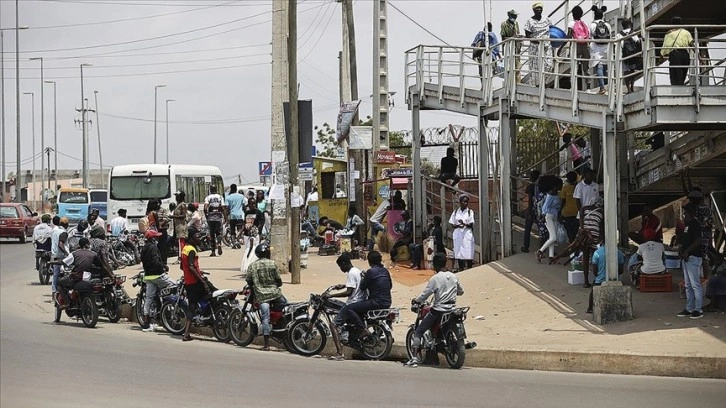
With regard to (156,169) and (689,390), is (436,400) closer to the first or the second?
(689,390)

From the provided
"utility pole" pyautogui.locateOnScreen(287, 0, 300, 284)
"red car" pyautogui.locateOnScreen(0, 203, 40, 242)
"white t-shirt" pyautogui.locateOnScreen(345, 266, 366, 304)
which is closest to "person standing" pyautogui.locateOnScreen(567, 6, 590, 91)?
"utility pole" pyautogui.locateOnScreen(287, 0, 300, 284)

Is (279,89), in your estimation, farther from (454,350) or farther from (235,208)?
(454,350)

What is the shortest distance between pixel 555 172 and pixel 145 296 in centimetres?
1344

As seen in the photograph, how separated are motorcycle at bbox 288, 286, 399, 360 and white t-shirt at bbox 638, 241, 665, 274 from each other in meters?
4.89

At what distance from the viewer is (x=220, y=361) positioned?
45.7 ft

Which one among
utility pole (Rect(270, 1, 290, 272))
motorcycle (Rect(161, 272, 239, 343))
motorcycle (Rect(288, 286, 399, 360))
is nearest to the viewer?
motorcycle (Rect(288, 286, 399, 360))

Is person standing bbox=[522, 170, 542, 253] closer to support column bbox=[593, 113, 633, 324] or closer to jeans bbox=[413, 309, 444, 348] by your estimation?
support column bbox=[593, 113, 633, 324]

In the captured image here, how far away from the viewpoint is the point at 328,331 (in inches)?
599

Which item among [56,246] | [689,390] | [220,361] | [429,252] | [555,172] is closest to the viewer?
[689,390]

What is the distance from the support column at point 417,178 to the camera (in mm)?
26297

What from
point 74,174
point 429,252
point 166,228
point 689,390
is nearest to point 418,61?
point 429,252

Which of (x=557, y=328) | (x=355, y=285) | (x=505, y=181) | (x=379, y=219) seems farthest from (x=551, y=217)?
(x=379, y=219)

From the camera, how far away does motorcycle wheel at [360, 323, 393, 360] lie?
14.6 metres

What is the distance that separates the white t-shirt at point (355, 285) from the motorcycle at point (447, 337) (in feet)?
2.92
